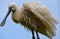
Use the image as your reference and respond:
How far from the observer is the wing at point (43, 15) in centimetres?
113

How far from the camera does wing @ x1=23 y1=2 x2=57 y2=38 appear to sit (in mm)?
1129

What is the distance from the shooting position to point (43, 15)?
1.15 metres

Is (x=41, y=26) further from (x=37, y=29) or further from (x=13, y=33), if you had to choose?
(x=13, y=33)

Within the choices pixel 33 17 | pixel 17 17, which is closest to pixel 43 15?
pixel 33 17

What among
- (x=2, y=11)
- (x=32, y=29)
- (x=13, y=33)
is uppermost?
(x=2, y=11)

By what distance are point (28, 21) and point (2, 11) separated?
62 centimetres

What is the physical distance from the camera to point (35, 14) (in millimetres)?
1124

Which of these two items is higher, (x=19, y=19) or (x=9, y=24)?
(x=9, y=24)

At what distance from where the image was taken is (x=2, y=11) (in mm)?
1698

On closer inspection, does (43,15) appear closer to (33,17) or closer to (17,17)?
(33,17)

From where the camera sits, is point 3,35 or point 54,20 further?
point 3,35

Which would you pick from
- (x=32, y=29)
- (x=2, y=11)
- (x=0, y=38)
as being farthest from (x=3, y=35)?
(x=32, y=29)

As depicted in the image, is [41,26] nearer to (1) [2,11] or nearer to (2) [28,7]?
(2) [28,7]

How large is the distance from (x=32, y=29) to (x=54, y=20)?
0.16 metres
